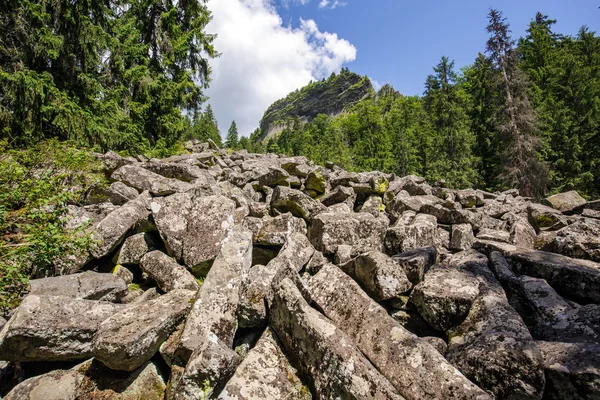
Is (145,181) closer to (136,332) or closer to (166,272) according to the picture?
(166,272)

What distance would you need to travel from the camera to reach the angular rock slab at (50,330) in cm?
292

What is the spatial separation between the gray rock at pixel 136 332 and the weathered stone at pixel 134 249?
65.3 inches

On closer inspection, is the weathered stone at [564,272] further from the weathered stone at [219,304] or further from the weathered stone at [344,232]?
the weathered stone at [219,304]

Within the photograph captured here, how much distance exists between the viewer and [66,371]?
3.11 m

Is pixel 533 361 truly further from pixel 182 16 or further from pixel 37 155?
pixel 182 16

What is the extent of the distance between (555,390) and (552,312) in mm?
1401

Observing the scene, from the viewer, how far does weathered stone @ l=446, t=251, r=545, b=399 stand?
2.41 metres

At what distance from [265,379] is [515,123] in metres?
31.2

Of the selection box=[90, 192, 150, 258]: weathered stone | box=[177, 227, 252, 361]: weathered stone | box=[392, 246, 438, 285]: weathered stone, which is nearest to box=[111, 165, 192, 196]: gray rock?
box=[90, 192, 150, 258]: weathered stone

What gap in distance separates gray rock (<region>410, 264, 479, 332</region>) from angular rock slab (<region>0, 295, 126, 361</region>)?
388 centimetres

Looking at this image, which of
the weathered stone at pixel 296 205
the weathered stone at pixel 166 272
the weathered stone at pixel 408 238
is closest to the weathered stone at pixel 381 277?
the weathered stone at pixel 408 238

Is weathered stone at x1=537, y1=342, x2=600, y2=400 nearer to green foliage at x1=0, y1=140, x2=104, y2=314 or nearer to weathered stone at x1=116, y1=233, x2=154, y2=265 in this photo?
weathered stone at x1=116, y1=233, x2=154, y2=265

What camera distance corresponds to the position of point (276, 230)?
5.32 m

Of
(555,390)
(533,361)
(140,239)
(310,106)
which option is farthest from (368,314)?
(310,106)
